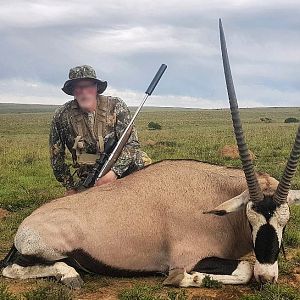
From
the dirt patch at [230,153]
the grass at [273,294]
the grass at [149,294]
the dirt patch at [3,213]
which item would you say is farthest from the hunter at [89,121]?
the dirt patch at [230,153]

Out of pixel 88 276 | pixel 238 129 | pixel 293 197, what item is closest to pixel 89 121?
pixel 88 276

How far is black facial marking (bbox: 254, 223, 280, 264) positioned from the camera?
581 centimetres

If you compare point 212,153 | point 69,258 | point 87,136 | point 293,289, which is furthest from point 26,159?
point 293,289

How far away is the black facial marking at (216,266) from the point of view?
6484mm

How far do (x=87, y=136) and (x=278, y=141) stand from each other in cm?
1952

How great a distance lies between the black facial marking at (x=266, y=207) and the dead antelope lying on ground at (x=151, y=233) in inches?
12.3

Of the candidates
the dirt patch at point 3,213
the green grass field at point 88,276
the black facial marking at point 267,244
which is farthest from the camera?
the dirt patch at point 3,213

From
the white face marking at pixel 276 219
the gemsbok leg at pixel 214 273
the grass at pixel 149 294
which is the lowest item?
the grass at pixel 149 294

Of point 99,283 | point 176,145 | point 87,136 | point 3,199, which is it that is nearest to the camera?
point 99,283

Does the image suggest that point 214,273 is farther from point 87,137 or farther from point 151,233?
point 87,137

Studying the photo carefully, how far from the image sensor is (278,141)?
1075 inches

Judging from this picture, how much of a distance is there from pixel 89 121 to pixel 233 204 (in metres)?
3.49

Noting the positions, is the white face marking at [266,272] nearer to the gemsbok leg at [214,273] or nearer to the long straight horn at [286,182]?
the gemsbok leg at [214,273]

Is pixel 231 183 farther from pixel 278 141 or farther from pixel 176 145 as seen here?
pixel 278 141
